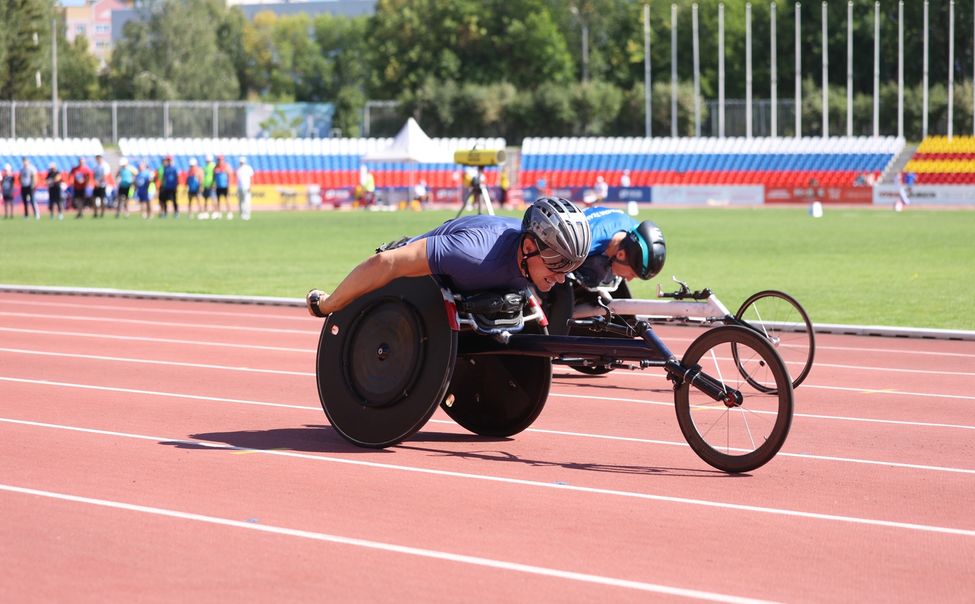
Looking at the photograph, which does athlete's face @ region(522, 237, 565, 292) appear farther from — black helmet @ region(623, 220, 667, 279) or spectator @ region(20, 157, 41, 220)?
spectator @ region(20, 157, 41, 220)

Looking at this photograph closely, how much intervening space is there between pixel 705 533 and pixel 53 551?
2.69 metres

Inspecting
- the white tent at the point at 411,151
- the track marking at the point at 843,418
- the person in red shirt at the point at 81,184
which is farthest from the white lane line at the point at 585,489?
the white tent at the point at 411,151

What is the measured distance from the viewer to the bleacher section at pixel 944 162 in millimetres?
66875

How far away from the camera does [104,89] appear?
4102 inches

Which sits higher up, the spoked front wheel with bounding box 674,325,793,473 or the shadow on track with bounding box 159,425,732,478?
the spoked front wheel with bounding box 674,325,793,473

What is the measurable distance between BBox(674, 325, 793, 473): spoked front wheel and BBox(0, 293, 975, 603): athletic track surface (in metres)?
0.16

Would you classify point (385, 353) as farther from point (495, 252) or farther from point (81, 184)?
point (81, 184)

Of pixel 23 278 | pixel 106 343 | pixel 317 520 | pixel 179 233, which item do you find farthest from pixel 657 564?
pixel 179 233

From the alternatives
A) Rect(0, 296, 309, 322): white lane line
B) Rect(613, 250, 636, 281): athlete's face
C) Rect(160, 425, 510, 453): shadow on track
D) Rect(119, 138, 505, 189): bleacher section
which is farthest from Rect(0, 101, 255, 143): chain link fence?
Rect(160, 425, 510, 453): shadow on track

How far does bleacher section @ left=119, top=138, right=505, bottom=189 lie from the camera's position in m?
67.1

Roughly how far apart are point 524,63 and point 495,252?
312ft

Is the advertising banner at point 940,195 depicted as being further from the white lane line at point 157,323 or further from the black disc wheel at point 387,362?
the black disc wheel at point 387,362

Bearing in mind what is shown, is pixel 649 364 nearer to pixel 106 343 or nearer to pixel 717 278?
pixel 106 343

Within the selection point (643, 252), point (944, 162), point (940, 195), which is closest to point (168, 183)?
point (940, 195)
